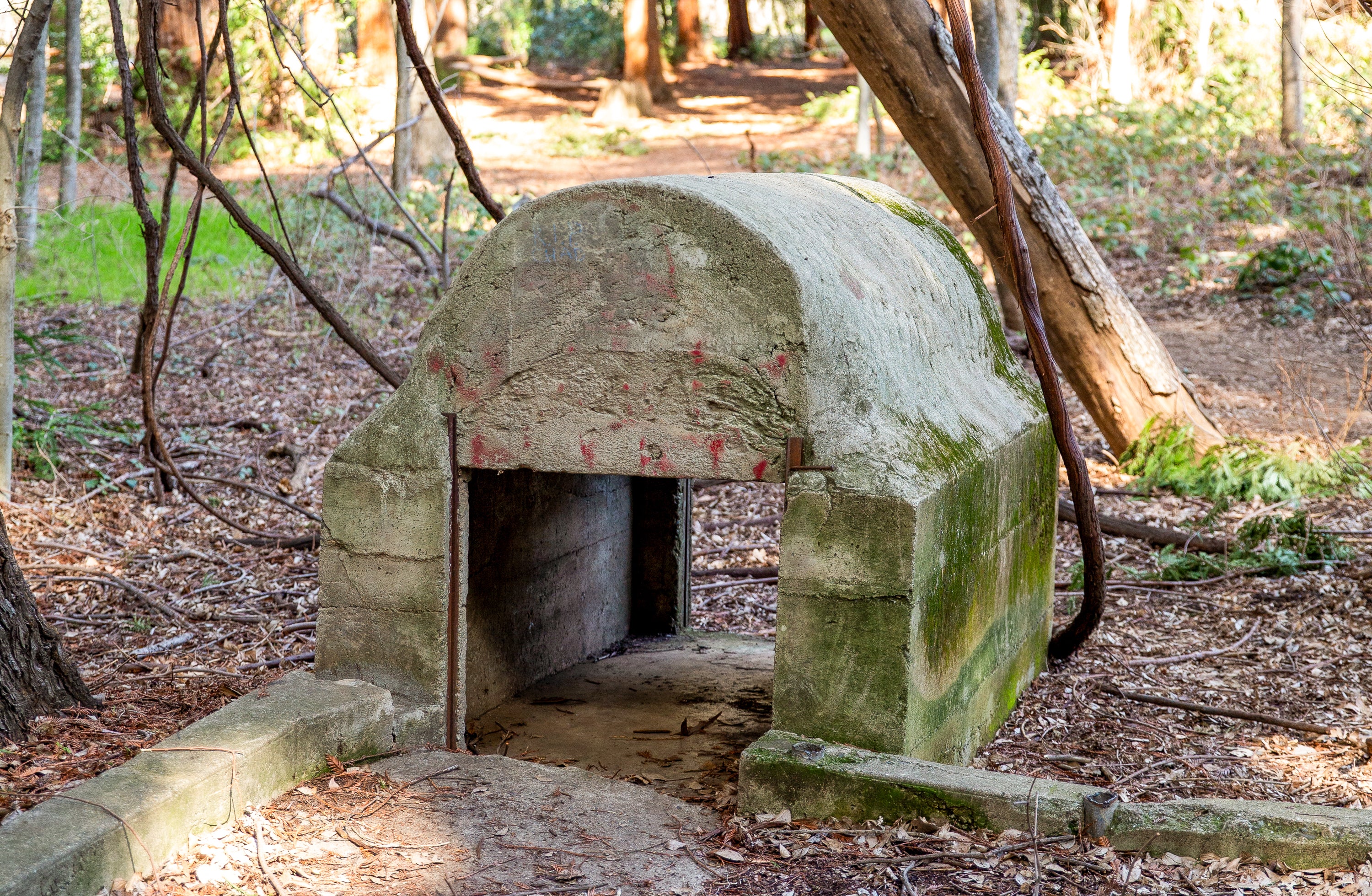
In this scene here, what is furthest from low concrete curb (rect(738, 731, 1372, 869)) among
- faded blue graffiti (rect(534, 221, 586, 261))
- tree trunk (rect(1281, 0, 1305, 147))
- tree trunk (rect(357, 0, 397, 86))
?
tree trunk (rect(357, 0, 397, 86))

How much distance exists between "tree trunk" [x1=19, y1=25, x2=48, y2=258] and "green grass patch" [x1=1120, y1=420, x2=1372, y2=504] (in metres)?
6.94

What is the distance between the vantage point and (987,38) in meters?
8.38

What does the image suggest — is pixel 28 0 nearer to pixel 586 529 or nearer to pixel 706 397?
pixel 586 529

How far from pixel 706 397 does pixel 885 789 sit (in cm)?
124

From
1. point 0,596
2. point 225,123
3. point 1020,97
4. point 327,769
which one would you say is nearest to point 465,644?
point 327,769

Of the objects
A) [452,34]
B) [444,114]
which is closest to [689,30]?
[452,34]

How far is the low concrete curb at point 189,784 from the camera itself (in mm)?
2832

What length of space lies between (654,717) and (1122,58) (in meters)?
15.6

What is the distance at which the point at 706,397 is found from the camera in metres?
3.74

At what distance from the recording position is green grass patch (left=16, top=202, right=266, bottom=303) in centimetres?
1096

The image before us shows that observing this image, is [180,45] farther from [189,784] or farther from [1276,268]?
[189,784]

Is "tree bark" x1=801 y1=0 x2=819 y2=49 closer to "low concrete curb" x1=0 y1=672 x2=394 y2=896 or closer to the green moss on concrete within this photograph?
the green moss on concrete

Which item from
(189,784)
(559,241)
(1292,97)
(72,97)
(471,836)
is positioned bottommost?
(471,836)

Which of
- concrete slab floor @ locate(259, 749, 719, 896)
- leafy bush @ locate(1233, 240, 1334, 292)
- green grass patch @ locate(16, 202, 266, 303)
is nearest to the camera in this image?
concrete slab floor @ locate(259, 749, 719, 896)
